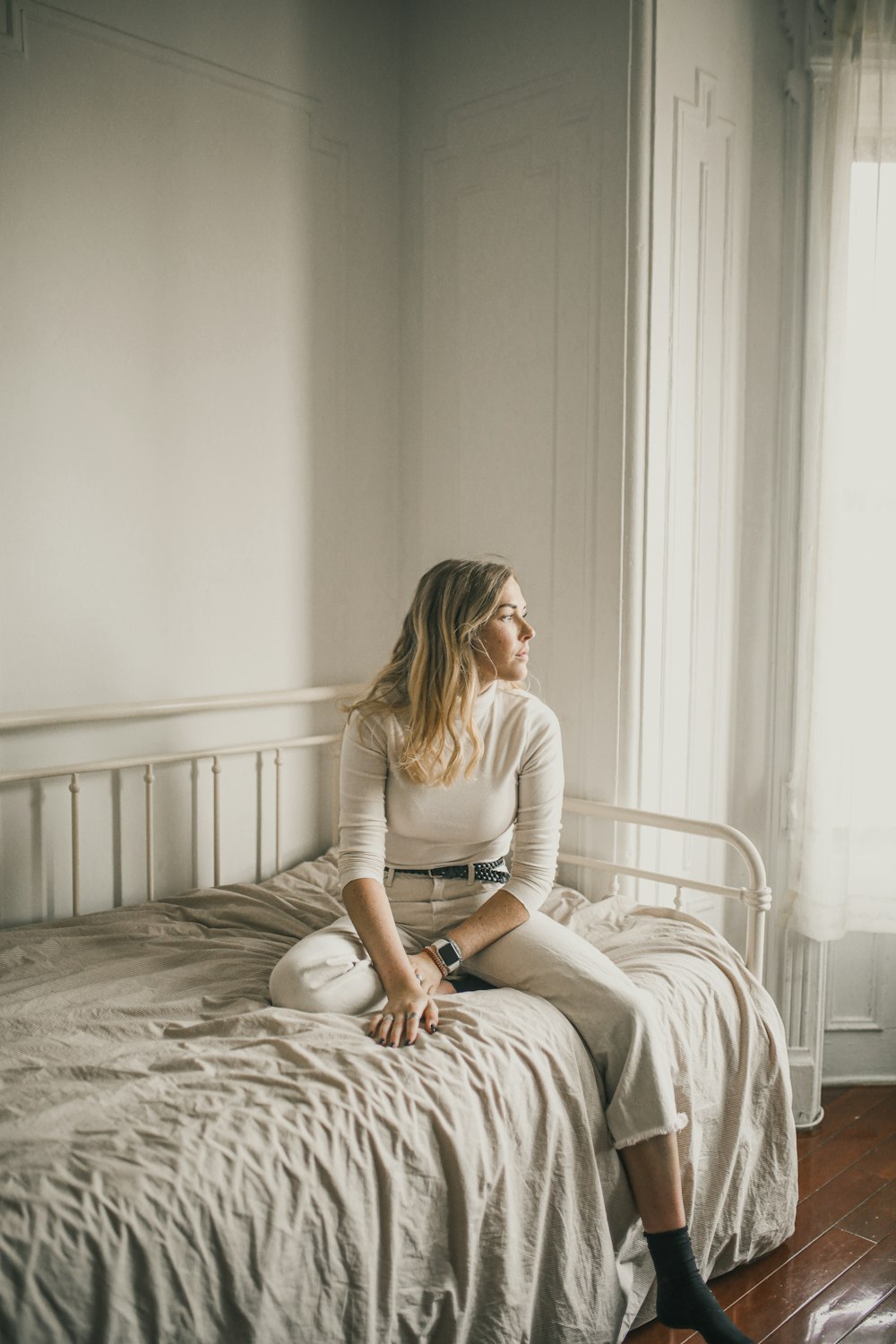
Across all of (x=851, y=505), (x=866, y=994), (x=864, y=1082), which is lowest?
(x=864, y=1082)

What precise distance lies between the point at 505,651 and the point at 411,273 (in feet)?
4.37

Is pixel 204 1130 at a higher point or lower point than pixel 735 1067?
higher

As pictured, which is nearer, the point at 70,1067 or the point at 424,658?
the point at 70,1067

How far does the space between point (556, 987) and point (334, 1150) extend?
0.48m

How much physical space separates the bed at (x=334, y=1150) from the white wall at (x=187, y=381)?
1.16 feet

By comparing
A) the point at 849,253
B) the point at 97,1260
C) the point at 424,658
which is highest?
the point at 849,253

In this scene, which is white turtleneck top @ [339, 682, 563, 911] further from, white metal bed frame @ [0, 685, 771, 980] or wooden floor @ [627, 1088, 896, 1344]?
wooden floor @ [627, 1088, 896, 1344]

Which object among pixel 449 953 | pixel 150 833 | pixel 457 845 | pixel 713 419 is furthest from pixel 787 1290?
pixel 713 419

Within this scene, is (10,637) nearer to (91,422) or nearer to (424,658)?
(91,422)

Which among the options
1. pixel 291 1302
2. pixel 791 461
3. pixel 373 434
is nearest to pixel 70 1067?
pixel 291 1302

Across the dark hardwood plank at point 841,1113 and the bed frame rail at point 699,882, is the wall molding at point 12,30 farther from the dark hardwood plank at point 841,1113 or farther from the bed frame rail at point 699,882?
the dark hardwood plank at point 841,1113

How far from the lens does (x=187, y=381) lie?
245 centimetres

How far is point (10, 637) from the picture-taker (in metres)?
2.19

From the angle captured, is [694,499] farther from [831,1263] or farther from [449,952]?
[831,1263]
